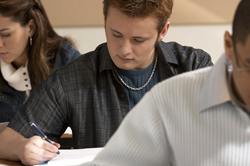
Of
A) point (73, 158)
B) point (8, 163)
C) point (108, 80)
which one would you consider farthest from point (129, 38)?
point (8, 163)

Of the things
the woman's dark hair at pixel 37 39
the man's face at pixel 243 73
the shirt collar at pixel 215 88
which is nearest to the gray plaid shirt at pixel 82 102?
the woman's dark hair at pixel 37 39

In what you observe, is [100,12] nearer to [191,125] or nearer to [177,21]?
[177,21]

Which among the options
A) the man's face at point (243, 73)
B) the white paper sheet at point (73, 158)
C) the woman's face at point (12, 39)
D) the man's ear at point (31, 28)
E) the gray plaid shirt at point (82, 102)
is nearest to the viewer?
the man's face at point (243, 73)

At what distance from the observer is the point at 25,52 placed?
99.8 inches

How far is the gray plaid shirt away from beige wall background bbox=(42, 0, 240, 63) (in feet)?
4.77

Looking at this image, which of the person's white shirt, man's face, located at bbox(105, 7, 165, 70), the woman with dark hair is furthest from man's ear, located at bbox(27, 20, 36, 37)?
the person's white shirt

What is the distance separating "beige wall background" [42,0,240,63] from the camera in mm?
3279

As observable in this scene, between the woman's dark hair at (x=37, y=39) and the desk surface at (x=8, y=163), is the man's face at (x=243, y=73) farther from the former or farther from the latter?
the woman's dark hair at (x=37, y=39)

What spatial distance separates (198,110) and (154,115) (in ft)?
0.35

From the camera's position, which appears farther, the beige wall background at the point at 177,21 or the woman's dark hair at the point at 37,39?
the beige wall background at the point at 177,21

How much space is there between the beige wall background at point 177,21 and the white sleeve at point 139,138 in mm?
2197

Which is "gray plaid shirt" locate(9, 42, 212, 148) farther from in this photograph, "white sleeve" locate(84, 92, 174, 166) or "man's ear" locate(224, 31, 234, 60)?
"man's ear" locate(224, 31, 234, 60)

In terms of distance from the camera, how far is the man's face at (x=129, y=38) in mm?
1645

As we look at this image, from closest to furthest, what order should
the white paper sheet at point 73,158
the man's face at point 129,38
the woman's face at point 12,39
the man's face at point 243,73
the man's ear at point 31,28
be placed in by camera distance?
the man's face at point 243,73 → the white paper sheet at point 73,158 → the man's face at point 129,38 → the woman's face at point 12,39 → the man's ear at point 31,28
